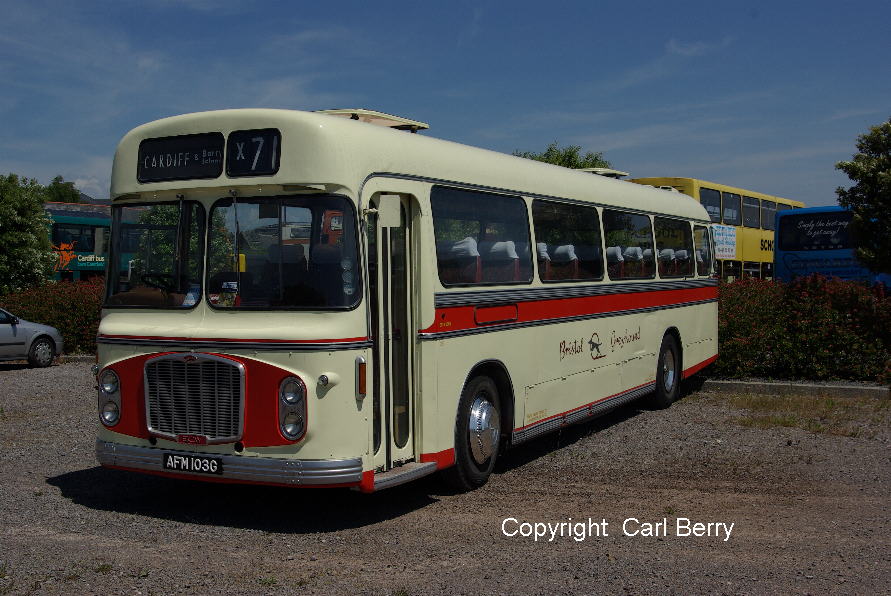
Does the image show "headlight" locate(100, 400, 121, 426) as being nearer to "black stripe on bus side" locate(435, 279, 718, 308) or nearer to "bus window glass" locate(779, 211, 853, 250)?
"black stripe on bus side" locate(435, 279, 718, 308)

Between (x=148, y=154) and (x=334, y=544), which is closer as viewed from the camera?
(x=334, y=544)

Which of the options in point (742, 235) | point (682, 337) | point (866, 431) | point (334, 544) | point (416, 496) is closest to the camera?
point (334, 544)

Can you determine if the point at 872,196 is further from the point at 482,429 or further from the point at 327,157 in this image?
the point at 327,157

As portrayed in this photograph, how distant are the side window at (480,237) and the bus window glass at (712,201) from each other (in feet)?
77.2

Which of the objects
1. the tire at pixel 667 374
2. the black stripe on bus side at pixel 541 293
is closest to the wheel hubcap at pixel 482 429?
the black stripe on bus side at pixel 541 293

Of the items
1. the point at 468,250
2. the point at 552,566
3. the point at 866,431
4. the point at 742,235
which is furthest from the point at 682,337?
the point at 742,235

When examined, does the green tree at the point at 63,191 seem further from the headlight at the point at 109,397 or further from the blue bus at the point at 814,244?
the headlight at the point at 109,397

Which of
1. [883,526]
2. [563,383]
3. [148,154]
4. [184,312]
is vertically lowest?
[883,526]

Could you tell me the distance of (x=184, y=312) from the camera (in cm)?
740

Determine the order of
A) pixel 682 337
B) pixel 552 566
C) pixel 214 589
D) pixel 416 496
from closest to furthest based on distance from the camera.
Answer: pixel 214 589 → pixel 552 566 → pixel 416 496 → pixel 682 337

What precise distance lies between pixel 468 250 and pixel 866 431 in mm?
5943

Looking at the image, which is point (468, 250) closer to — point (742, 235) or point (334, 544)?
point (334, 544)

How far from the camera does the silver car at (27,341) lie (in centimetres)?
1953

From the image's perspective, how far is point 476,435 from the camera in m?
8.46
